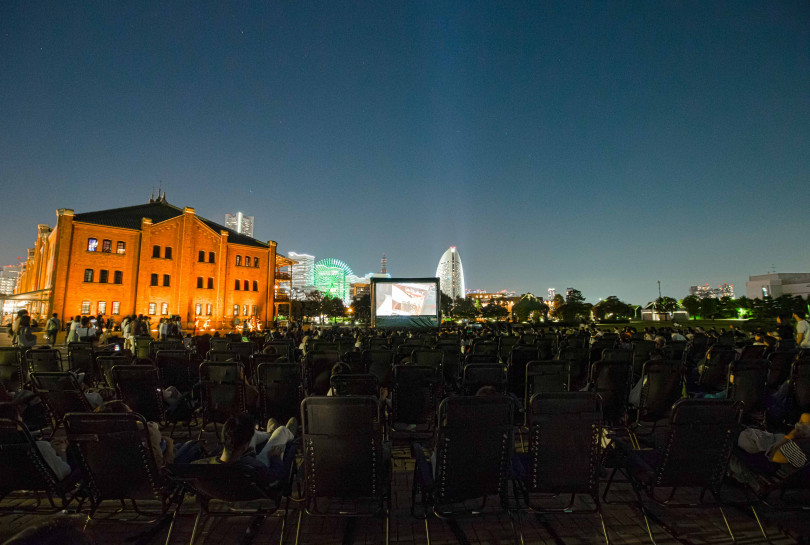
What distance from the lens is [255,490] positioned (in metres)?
2.95

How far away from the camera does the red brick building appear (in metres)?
32.3

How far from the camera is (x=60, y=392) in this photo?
15.3 ft

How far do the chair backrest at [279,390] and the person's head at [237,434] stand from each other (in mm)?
2186

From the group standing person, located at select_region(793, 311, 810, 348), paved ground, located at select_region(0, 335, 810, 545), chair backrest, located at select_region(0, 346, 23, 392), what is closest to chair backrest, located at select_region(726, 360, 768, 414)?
paved ground, located at select_region(0, 335, 810, 545)

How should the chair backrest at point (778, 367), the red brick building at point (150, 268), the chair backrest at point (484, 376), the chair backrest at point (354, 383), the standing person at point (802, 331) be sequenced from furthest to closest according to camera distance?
the red brick building at point (150, 268)
the standing person at point (802, 331)
the chair backrest at point (778, 367)
the chair backrest at point (484, 376)
the chair backrest at point (354, 383)

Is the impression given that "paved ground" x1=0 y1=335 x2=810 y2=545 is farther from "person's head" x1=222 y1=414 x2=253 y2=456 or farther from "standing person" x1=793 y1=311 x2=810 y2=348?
"standing person" x1=793 y1=311 x2=810 y2=348

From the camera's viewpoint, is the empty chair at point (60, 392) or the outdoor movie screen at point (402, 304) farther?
the outdoor movie screen at point (402, 304)

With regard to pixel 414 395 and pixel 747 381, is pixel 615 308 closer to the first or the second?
pixel 747 381

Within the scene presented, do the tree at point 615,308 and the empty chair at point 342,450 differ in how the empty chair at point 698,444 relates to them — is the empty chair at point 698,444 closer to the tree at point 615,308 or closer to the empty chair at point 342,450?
the empty chair at point 342,450

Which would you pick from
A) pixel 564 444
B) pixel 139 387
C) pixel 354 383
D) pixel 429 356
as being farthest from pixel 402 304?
pixel 564 444

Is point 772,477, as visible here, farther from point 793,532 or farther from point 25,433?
point 25,433

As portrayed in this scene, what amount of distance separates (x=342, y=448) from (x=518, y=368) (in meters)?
5.18

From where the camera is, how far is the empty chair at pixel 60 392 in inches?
184

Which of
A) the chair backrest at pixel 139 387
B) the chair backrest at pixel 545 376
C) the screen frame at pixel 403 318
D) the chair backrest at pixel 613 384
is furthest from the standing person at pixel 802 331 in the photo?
the screen frame at pixel 403 318
